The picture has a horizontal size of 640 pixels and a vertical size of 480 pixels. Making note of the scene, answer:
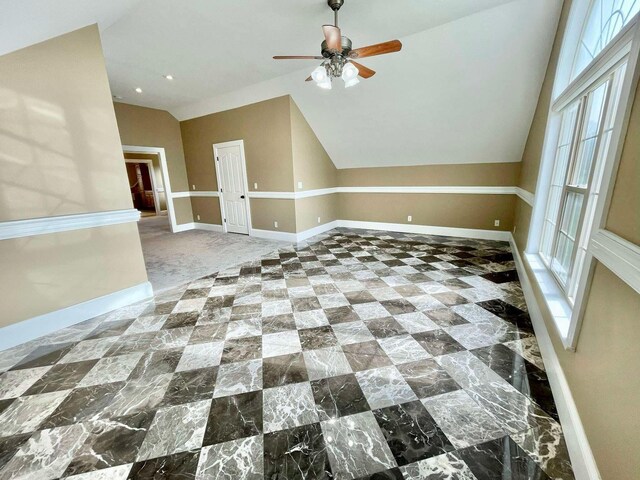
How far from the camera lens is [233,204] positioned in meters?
5.94

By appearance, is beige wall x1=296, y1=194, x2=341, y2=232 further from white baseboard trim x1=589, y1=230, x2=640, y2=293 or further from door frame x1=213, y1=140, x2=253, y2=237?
white baseboard trim x1=589, y1=230, x2=640, y2=293

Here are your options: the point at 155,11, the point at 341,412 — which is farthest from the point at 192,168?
the point at 341,412

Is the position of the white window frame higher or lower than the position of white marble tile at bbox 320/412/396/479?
higher

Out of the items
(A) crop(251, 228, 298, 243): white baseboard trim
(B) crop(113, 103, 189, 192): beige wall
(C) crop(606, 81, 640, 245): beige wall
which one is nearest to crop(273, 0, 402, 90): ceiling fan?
(C) crop(606, 81, 640, 245): beige wall

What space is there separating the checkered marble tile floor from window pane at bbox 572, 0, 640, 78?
2127 millimetres

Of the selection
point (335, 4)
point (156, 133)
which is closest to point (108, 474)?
point (335, 4)

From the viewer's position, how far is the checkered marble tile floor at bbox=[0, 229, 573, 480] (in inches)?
47.7

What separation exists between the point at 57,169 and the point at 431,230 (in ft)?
18.9

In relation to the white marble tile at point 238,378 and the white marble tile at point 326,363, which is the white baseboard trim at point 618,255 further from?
the white marble tile at point 238,378

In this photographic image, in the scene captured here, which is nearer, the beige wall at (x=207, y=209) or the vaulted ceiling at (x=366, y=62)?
the vaulted ceiling at (x=366, y=62)

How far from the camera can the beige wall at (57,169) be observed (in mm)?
2062

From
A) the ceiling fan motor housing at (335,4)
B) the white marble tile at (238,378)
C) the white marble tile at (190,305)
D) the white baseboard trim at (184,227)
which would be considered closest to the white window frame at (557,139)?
the white marble tile at (238,378)

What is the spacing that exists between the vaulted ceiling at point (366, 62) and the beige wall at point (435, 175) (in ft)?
0.53

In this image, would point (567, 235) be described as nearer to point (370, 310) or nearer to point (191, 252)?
point (370, 310)
